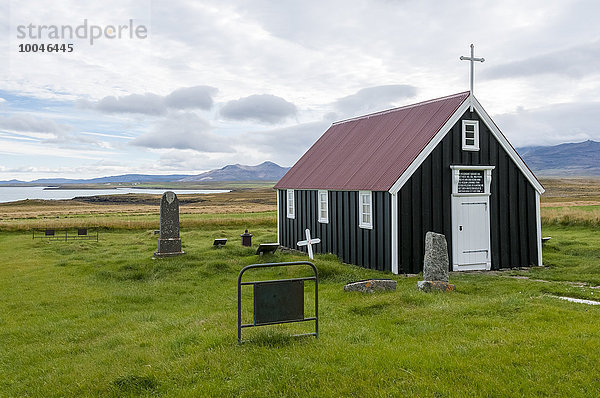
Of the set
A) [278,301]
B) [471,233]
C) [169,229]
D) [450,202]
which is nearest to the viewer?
[278,301]

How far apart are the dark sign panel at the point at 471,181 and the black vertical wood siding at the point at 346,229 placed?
3199mm

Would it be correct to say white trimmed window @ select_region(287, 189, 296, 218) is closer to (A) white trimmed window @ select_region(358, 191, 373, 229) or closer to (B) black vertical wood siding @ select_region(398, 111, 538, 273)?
(A) white trimmed window @ select_region(358, 191, 373, 229)

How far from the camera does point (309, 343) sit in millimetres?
8094

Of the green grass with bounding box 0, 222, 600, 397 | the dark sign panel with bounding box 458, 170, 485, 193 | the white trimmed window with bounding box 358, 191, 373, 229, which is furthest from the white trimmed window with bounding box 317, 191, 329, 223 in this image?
the dark sign panel with bounding box 458, 170, 485, 193

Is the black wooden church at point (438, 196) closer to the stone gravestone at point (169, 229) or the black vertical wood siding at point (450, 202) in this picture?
the black vertical wood siding at point (450, 202)

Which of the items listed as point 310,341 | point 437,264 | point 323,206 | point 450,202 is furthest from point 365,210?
point 310,341

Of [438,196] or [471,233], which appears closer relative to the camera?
[438,196]

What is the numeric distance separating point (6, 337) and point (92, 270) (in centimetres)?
857

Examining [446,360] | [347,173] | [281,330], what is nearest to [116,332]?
[281,330]

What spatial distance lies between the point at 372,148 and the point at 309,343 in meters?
14.0

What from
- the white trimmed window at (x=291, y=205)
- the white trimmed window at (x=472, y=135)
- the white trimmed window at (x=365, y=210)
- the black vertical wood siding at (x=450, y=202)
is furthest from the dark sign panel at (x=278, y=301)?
the white trimmed window at (x=291, y=205)

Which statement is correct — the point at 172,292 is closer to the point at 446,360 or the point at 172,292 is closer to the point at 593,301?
the point at 446,360

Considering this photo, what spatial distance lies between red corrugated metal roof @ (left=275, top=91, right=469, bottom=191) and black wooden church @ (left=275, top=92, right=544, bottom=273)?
62 millimetres

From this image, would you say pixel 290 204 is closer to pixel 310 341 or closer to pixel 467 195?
pixel 467 195
